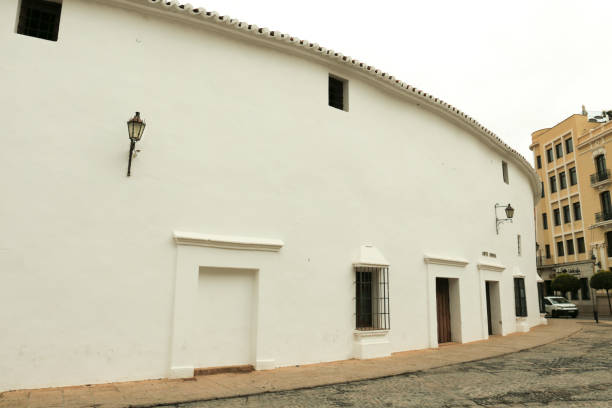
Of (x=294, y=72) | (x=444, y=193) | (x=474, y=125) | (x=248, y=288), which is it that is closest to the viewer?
Result: (x=248, y=288)

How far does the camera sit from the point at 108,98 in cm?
680

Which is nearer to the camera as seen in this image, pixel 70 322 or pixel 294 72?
pixel 70 322

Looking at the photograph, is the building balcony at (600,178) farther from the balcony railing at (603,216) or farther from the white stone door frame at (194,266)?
the white stone door frame at (194,266)

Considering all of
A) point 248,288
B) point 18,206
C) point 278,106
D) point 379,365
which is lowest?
point 379,365

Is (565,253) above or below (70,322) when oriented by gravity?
above

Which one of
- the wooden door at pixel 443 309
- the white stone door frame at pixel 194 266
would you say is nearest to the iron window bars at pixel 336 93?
the white stone door frame at pixel 194 266

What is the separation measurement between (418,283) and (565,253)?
2860cm

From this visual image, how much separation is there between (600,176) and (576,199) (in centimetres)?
299

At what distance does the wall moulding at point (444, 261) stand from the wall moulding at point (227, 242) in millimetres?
4462

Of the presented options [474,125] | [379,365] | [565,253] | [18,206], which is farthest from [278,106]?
[565,253]

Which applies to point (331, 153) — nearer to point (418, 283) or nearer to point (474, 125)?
point (418, 283)

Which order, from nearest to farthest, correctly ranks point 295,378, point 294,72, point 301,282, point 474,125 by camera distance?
point 295,378
point 301,282
point 294,72
point 474,125

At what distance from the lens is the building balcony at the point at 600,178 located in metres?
29.3

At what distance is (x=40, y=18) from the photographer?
22.4ft
